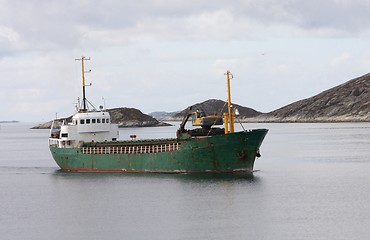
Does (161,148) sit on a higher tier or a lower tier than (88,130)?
lower

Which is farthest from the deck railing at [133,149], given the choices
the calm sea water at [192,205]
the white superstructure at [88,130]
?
the calm sea water at [192,205]

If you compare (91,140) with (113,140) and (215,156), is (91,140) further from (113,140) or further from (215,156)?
(215,156)

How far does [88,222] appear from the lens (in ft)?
136

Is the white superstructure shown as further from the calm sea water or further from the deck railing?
the calm sea water

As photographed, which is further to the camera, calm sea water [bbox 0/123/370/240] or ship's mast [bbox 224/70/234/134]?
ship's mast [bbox 224/70/234/134]

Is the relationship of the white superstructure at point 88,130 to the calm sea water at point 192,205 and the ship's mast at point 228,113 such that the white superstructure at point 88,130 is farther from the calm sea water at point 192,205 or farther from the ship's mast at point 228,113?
the ship's mast at point 228,113

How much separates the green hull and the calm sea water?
3.44ft

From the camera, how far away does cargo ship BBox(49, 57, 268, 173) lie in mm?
58188

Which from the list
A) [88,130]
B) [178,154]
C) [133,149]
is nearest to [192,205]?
[178,154]

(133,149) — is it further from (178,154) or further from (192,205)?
(192,205)

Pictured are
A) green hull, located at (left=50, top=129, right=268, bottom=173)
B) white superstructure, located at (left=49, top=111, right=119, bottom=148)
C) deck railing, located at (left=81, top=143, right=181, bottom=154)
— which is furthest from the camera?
white superstructure, located at (left=49, top=111, right=119, bottom=148)

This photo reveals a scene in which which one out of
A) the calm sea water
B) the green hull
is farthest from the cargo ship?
the calm sea water

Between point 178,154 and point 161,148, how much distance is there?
80.2 inches

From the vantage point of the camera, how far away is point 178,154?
196ft
